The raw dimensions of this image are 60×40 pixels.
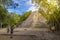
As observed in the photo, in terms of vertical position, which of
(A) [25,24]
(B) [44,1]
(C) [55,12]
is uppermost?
(B) [44,1]

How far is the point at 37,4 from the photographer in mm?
12023

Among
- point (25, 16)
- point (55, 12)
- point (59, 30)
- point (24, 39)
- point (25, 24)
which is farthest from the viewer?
point (25, 16)

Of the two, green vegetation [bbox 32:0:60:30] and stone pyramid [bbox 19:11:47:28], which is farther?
stone pyramid [bbox 19:11:47:28]

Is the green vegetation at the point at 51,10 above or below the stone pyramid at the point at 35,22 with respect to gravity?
above

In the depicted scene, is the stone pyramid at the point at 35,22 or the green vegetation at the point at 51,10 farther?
the stone pyramid at the point at 35,22

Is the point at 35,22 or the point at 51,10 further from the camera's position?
the point at 35,22

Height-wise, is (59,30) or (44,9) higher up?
(44,9)

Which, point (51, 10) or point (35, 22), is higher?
point (51, 10)

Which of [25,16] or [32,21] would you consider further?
[25,16]

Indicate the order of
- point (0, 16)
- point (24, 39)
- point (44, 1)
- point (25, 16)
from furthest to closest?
point (25, 16)
point (44, 1)
point (24, 39)
point (0, 16)

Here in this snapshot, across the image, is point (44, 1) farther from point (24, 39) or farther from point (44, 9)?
point (24, 39)

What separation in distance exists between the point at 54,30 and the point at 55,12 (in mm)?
1677

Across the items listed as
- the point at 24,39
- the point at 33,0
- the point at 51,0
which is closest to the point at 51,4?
the point at 51,0

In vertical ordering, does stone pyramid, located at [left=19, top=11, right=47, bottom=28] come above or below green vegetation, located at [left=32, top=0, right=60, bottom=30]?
below
